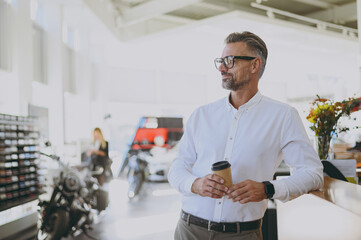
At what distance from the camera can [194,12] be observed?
10.9 m

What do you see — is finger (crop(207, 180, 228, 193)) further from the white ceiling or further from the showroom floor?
the white ceiling

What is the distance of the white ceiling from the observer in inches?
371

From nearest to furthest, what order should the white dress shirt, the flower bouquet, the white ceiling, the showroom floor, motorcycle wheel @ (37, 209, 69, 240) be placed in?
the white dress shirt < the flower bouquet < motorcycle wheel @ (37, 209, 69, 240) < the showroom floor < the white ceiling

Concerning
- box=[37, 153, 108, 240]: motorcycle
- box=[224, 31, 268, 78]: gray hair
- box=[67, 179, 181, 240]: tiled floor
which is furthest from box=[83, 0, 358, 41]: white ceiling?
box=[224, 31, 268, 78]: gray hair

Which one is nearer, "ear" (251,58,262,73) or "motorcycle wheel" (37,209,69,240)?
"ear" (251,58,262,73)

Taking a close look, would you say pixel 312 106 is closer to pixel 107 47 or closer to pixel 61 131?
pixel 61 131

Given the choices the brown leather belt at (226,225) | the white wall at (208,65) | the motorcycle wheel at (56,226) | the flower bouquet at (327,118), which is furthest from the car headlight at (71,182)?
the white wall at (208,65)

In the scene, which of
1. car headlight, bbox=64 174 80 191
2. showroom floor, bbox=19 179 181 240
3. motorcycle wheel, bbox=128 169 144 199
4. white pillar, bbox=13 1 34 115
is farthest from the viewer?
motorcycle wheel, bbox=128 169 144 199

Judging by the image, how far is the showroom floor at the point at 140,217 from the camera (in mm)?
5219

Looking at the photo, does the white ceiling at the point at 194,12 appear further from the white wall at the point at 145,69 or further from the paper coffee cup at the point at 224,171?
the paper coffee cup at the point at 224,171

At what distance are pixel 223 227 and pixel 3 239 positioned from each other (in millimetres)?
3571

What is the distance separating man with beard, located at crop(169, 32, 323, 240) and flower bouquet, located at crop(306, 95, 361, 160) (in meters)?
1.29

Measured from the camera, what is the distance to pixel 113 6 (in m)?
9.79

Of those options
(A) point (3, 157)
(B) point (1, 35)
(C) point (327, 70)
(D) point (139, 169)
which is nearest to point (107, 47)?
(D) point (139, 169)
